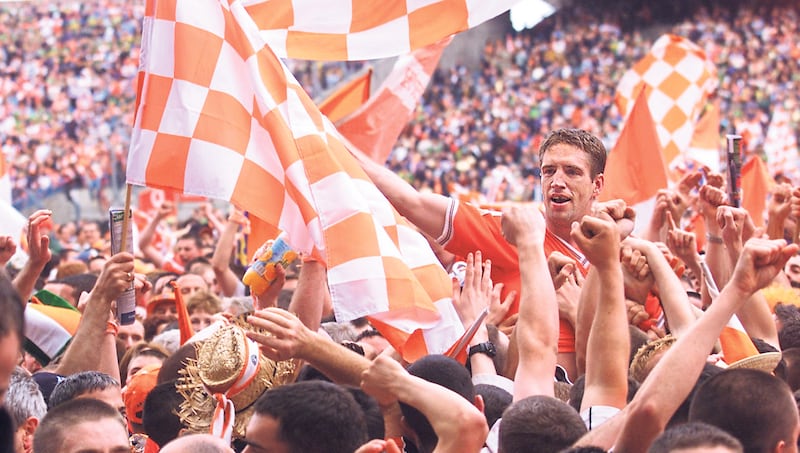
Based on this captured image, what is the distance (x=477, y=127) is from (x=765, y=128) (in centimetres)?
640

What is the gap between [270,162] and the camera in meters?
5.23

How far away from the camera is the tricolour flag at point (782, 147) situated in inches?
941

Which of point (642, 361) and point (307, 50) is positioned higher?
point (307, 50)

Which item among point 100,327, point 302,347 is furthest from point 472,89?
point 302,347

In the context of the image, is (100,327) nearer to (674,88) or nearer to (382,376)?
(382,376)

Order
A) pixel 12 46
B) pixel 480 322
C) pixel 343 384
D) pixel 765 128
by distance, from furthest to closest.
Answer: pixel 12 46 → pixel 765 128 → pixel 480 322 → pixel 343 384

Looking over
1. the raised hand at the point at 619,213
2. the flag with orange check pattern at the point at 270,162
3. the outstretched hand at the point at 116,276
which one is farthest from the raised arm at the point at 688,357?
the outstretched hand at the point at 116,276

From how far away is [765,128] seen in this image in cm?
2794

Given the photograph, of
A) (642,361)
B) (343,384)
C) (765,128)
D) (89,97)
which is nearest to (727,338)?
(642,361)

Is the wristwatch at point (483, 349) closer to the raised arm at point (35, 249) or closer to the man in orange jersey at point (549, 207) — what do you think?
the man in orange jersey at point (549, 207)

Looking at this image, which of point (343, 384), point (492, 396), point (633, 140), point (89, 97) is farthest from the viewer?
point (89, 97)

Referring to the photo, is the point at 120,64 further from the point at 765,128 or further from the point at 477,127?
the point at 765,128

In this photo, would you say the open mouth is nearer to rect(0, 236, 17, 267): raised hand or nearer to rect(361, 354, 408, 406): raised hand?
rect(361, 354, 408, 406): raised hand

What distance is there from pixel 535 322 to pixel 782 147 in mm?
22163
